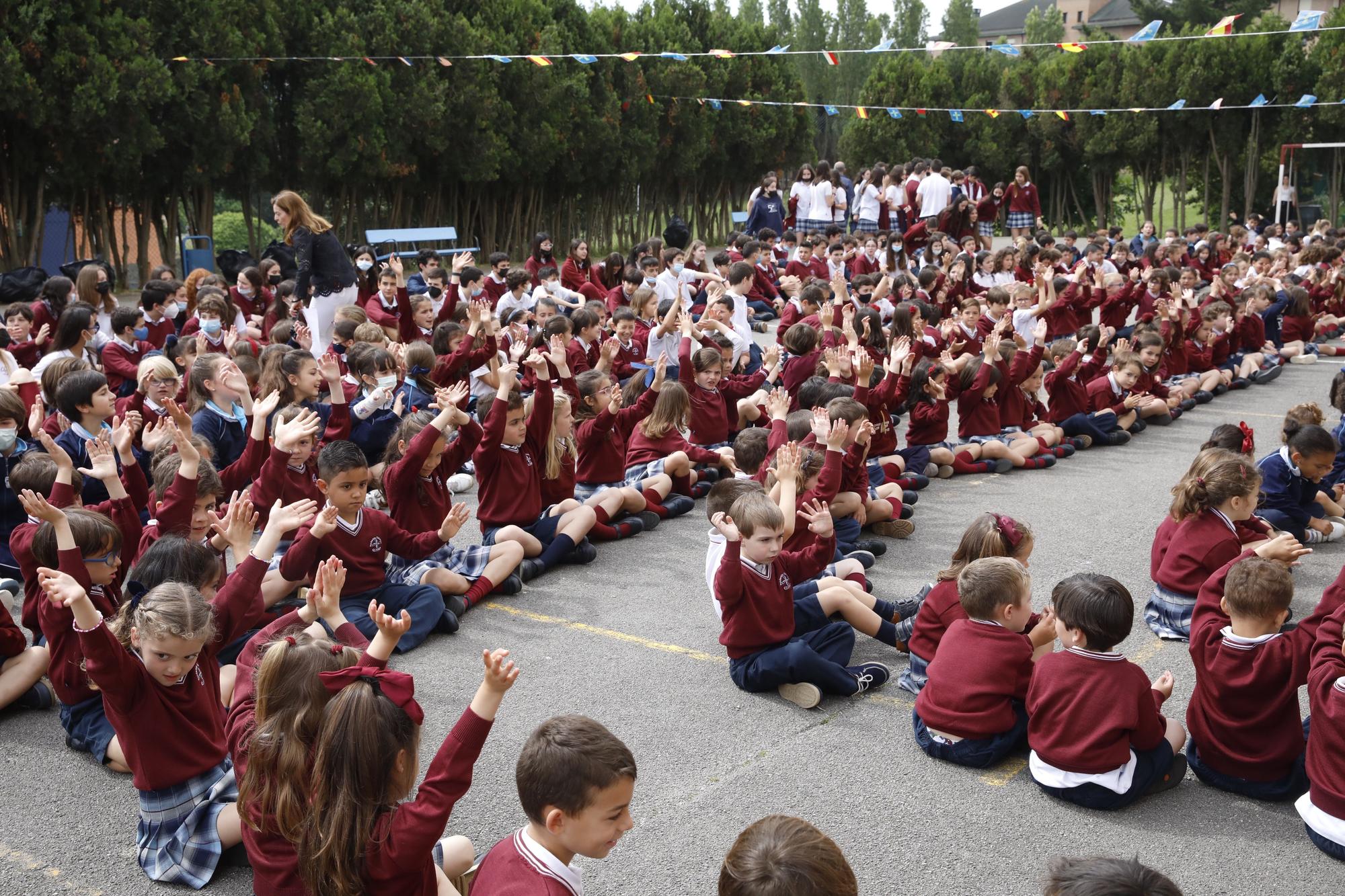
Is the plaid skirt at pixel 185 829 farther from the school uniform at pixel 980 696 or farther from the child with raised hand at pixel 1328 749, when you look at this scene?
the child with raised hand at pixel 1328 749

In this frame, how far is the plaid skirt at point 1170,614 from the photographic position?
5.48 metres

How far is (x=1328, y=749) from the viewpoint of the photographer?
3.71 m

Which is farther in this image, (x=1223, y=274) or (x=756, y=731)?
(x=1223, y=274)

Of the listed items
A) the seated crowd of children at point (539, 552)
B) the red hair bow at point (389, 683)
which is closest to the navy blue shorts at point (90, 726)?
the seated crowd of children at point (539, 552)

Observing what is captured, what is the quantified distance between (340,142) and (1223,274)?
12.7m

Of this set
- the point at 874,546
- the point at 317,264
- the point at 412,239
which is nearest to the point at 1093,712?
the point at 874,546

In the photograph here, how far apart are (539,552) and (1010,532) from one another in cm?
275

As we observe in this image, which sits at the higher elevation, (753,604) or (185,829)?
(753,604)

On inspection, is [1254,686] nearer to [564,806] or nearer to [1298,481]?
[564,806]

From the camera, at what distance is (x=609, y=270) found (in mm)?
14484

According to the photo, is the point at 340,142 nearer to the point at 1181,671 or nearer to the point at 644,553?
the point at 644,553

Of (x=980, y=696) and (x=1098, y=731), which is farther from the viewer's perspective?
(x=980, y=696)

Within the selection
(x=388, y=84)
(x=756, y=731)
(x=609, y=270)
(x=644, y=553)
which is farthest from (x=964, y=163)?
(x=756, y=731)

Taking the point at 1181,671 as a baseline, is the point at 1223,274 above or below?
above
